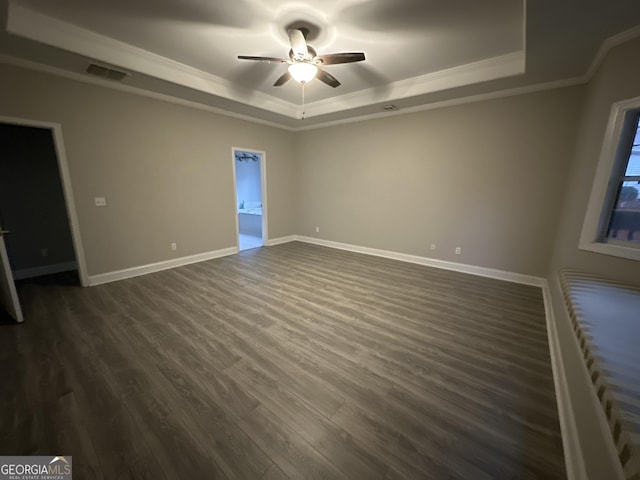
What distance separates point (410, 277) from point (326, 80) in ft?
9.87

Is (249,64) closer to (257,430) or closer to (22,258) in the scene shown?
(257,430)

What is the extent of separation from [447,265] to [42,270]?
664 centimetres

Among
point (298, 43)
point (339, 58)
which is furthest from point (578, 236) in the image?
point (298, 43)

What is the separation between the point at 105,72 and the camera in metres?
3.03

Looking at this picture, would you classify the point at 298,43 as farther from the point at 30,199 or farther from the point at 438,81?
the point at 30,199

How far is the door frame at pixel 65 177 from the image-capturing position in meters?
2.89

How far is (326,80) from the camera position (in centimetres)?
295

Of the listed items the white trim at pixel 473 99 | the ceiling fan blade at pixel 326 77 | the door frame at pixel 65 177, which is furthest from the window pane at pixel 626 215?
the door frame at pixel 65 177

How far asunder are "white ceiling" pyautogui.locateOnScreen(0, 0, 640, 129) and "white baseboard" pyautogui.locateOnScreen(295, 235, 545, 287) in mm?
2599

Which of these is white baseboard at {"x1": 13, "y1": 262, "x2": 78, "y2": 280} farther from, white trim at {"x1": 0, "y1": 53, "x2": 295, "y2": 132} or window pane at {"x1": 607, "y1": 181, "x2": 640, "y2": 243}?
window pane at {"x1": 607, "y1": 181, "x2": 640, "y2": 243}

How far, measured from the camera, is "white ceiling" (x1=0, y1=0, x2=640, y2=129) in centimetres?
215

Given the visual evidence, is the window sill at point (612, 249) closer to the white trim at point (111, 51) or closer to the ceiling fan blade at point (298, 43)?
the ceiling fan blade at point (298, 43)

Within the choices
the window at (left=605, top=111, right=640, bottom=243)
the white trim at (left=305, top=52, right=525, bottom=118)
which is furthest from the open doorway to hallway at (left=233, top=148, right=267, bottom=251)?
the window at (left=605, top=111, right=640, bottom=243)

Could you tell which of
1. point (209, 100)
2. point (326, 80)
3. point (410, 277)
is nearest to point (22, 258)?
point (209, 100)
